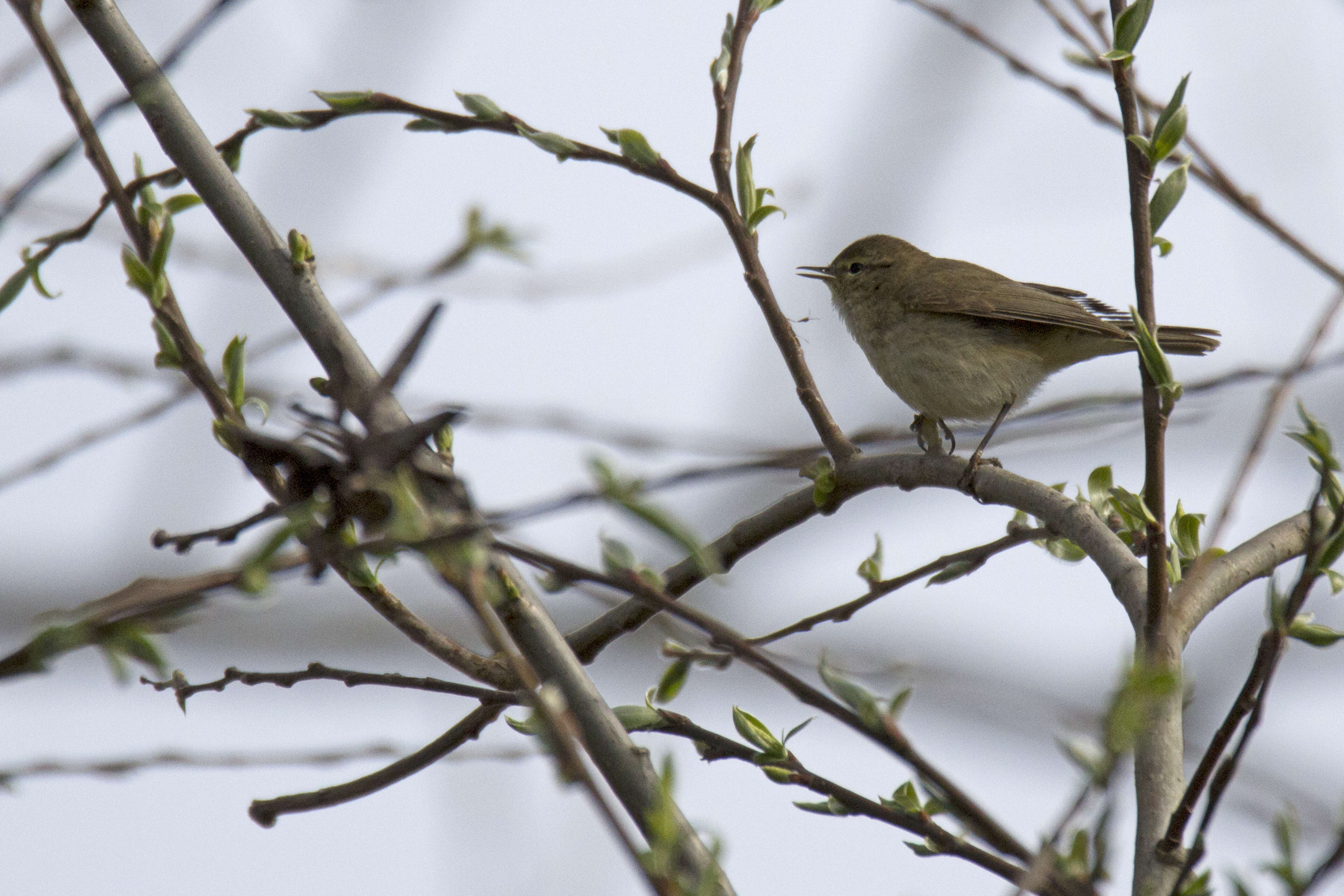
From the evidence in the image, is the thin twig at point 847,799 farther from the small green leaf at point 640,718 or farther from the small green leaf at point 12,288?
the small green leaf at point 12,288

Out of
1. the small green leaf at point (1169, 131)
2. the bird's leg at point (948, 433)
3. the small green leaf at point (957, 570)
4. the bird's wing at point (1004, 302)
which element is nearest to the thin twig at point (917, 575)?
the small green leaf at point (957, 570)

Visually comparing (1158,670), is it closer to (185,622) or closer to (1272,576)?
(1272,576)

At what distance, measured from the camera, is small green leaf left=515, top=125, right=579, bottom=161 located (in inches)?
85.2

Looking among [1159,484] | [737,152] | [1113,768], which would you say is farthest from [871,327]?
[1113,768]

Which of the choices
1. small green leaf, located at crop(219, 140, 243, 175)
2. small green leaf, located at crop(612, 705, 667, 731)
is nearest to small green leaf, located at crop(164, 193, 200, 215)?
small green leaf, located at crop(219, 140, 243, 175)

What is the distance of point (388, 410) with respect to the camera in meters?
1.57

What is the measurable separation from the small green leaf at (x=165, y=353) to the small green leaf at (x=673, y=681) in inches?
37.2

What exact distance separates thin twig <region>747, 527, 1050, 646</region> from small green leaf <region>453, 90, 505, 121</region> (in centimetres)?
104

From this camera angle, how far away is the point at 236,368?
1919 millimetres

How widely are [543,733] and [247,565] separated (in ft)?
1.11

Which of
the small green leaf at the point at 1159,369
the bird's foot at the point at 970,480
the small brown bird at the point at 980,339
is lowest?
the small green leaf at the point at 1159,369

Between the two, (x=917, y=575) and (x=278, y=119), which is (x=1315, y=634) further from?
(x=278, y=119)

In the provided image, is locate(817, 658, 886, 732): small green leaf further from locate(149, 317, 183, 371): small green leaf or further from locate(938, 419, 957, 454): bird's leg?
locate(938, 419, 957, 454): bird's leg

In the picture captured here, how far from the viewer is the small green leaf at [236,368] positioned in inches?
75.5
